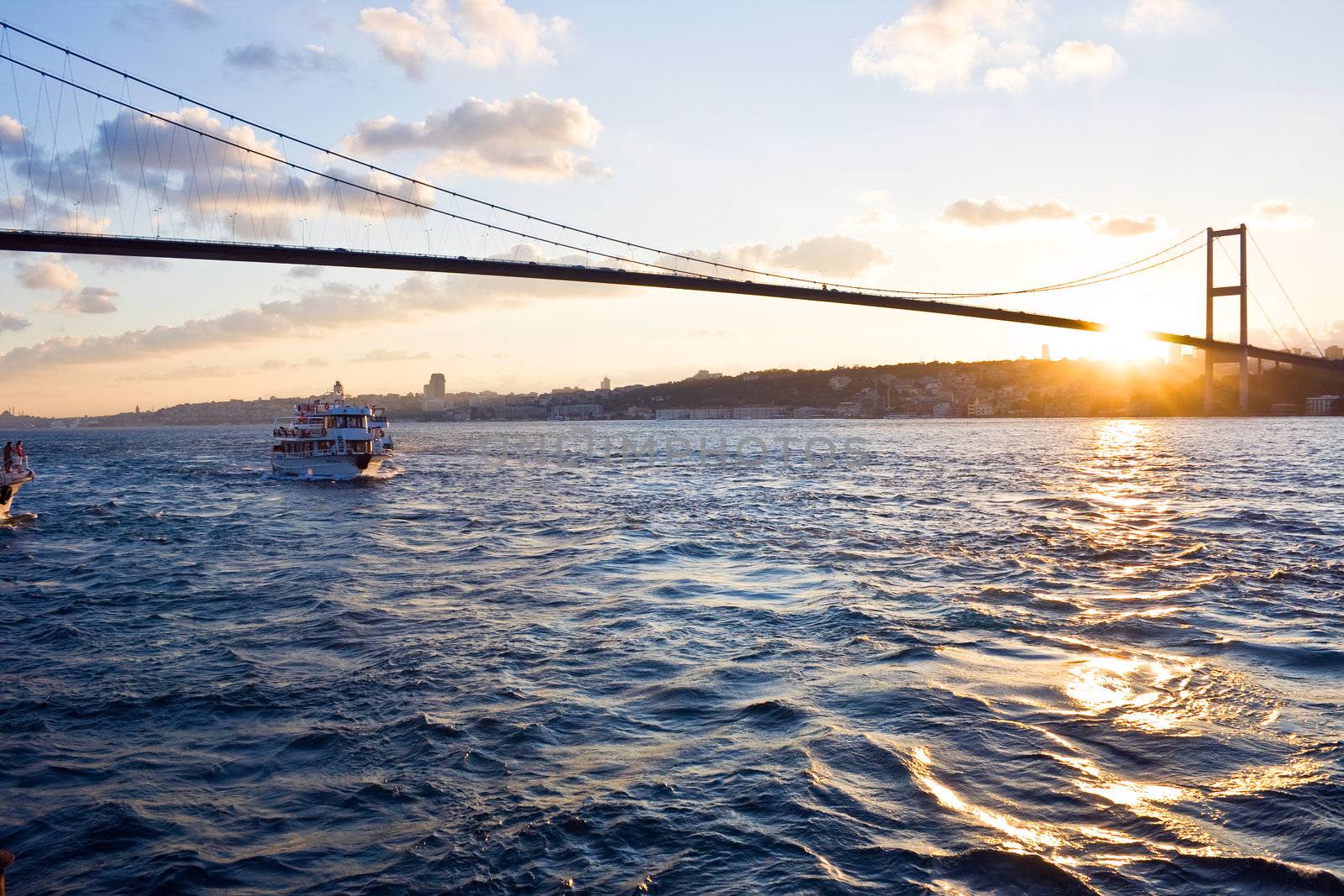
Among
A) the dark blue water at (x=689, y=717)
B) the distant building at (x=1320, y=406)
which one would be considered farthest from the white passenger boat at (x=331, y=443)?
the distant building at (x=1320, y=406)

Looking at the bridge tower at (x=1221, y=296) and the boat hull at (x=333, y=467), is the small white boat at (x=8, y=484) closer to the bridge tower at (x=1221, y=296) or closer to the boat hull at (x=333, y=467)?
the boat hull at (x=333, y=467)

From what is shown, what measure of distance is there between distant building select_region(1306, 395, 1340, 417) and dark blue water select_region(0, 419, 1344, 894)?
112 metres

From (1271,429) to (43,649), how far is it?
272 feet

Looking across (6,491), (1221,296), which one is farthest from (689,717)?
(1221,296)

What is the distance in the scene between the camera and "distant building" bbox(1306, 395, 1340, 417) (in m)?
106

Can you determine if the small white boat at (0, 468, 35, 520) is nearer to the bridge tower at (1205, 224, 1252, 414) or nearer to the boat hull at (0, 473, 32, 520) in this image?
the boat hull at (0, 473, 32, 520)

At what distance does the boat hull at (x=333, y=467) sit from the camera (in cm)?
3856

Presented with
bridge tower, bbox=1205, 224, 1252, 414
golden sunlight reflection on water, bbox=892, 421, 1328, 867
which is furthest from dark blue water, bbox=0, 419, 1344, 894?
bridge tower, bbox=1205, 224, 1252, 414

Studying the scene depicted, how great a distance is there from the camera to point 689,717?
24.0 ft

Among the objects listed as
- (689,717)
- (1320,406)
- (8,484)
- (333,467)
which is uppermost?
(1320,406)

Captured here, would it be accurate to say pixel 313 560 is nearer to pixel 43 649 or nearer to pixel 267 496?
pixel 43 649

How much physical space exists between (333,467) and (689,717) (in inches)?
1373

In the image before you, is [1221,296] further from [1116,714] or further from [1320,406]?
[1116,714]

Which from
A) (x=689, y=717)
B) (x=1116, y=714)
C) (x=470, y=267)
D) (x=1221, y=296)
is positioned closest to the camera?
(x=1116, y=714)
